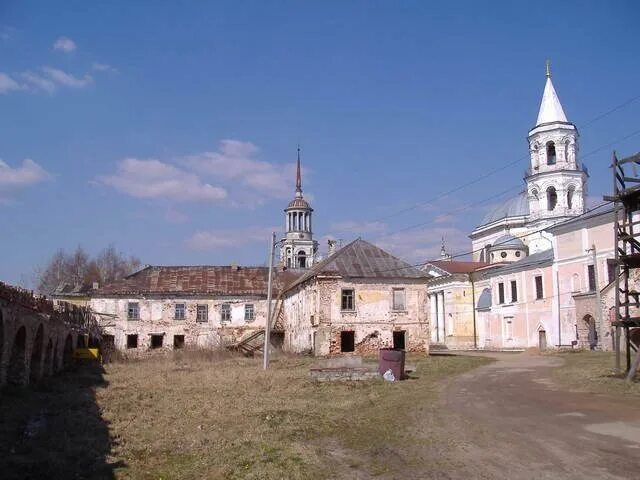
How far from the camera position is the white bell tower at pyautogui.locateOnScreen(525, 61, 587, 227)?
57.1 metres

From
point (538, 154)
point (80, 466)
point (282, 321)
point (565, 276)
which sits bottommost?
point (80, 466)

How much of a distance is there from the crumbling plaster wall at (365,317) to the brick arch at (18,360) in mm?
17032

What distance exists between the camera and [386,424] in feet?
41.5

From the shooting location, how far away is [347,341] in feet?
114

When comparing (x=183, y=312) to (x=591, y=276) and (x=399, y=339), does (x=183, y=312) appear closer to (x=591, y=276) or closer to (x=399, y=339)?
(x=399, y=339)

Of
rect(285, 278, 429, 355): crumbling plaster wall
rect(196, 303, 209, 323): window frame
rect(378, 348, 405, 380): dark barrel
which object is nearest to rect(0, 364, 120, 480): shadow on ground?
rect(378, 348, 405, 380): dark barrel

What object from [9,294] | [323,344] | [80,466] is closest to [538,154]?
[323,344]

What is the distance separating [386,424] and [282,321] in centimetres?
3277

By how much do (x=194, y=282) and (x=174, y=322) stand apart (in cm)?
331

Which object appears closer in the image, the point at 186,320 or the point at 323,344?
the point at 323,344

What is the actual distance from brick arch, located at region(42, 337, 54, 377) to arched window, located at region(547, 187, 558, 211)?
4656cm

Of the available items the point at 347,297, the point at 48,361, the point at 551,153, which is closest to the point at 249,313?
the point at 347,297

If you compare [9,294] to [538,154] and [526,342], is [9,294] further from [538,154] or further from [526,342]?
[538,154]

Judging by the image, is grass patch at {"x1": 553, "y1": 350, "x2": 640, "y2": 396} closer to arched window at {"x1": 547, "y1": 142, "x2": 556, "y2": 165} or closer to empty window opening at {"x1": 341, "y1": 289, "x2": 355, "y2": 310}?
empty window opening at {"x1": 341, "y1": 289, "x2": 355, "y2": 310}
